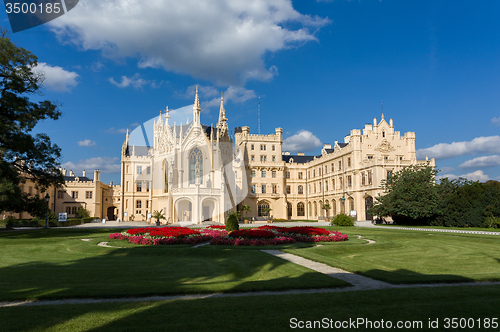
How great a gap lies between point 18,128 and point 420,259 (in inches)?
1154

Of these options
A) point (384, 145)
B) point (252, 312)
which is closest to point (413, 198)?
point (384, 145)

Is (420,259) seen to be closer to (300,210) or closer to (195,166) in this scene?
(195,166)

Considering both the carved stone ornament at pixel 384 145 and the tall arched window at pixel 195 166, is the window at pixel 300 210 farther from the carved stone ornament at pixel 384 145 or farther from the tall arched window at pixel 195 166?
the tall arched window at pixel 195 166

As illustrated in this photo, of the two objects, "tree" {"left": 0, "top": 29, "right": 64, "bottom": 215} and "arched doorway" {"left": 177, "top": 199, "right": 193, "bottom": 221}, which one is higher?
"tree" {"left": 0, "top": 29, "right": 64, "bottom": 215}

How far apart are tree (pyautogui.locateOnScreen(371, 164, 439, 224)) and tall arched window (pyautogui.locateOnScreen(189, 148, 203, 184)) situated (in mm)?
27266

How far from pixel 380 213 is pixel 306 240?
2628cm

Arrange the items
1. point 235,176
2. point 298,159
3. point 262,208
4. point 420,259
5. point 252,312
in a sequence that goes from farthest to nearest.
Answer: point 298,159 → point 262,208 → point 235,176 → point 420,259 → point 252,312

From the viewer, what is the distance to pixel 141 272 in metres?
12.3

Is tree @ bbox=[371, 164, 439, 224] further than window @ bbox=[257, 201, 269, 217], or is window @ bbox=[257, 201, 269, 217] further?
window @ bbox=[257, 201, 269, 217]

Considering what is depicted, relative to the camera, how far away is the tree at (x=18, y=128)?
2530 cm

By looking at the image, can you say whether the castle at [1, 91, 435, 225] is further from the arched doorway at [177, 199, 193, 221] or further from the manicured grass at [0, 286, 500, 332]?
the manicured grass at [0, 286, 500, 332]

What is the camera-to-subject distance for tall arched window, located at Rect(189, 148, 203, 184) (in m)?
52.8

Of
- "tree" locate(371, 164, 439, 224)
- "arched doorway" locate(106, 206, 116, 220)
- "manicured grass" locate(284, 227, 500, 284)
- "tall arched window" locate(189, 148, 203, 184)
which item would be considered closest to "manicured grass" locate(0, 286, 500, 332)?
"manicured grass" locate(284, 227, 500, 284)

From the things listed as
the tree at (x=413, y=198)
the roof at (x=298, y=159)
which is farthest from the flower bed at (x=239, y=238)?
the roof at (x=298, y=159)
